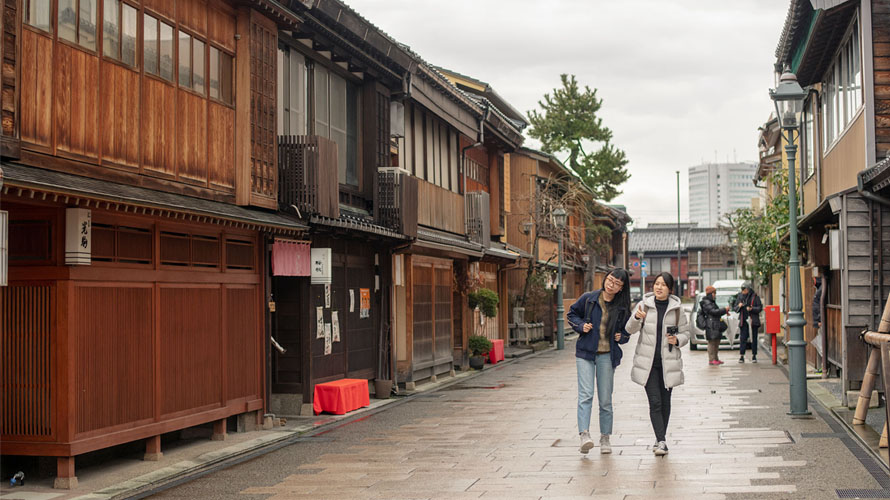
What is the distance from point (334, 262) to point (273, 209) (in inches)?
135

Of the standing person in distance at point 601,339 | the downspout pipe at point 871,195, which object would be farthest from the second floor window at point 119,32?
the downspout pipe at point 871,195

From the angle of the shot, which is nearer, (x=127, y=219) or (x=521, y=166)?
(x=127, y=219)

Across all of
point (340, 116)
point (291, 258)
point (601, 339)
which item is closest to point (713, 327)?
point (340, 116)

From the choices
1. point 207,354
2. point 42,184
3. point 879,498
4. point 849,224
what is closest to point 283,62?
point 207,354

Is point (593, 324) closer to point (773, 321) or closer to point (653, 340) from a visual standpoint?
point (653, 340)

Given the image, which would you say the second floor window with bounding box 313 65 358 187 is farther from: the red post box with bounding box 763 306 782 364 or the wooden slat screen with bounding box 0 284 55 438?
the red post box with bounding box 763 306 782 364

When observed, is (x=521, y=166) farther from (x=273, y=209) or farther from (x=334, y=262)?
(x=273, y=209)

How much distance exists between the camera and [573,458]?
11.7m

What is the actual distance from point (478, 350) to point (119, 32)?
18033 millimetres

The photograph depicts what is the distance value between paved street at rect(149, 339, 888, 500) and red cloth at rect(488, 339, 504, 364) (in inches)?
439

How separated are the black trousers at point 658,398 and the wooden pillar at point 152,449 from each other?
233 inches

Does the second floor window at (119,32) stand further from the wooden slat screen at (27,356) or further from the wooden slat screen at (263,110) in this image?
the wooden slat screen at (263,110)

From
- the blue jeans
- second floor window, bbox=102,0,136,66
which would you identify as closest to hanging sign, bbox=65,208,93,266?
second floor window, bbox=102,0,136,66

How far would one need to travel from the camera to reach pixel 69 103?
34.0 feet
